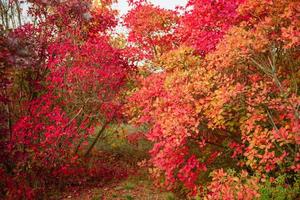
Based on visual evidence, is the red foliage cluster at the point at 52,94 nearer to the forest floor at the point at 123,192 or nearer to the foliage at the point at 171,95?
the foliage at the point at 171,95

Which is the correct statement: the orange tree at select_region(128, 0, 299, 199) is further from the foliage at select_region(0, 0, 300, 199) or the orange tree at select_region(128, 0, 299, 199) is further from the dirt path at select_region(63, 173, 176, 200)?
the dirt path at select_region(63, 173, 176, 200)

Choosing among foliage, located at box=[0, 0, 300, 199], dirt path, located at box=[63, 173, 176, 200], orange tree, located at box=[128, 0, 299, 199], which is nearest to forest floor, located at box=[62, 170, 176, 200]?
dirt path, located at box=[63, 173, 176, 200]

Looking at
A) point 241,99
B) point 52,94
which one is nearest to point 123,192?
point 52,94

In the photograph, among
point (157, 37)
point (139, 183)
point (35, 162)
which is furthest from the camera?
point (157, 37)

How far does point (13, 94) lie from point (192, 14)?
5.53 metres

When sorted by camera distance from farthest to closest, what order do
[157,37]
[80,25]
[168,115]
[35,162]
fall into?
[157,37] < [80,25] < [35,162] < [168,115]

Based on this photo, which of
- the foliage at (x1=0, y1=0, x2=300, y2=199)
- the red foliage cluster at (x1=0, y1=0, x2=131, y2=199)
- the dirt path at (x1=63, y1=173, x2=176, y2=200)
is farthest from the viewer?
the dirt path at (x1=63, y1=173, x2=176, y2=200)

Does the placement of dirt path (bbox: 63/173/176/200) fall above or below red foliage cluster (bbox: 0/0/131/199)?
below

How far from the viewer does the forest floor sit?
9945 mm

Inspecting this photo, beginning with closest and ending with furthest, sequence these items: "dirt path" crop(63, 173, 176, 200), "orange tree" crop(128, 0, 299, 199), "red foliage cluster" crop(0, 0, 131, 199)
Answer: "orange tree" crop(128, 0, 299, 199)
"red foliage cluster" crop(0, 0, 131, 199)
"dirt path" crop(63, 173, 176, 200)

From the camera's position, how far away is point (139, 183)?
1120cm

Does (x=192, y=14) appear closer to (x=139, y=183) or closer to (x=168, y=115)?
(x=168, y=115)

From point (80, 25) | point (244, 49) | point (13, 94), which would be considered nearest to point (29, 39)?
point (13, 94)

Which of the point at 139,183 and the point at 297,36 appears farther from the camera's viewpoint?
the point at 139,183
